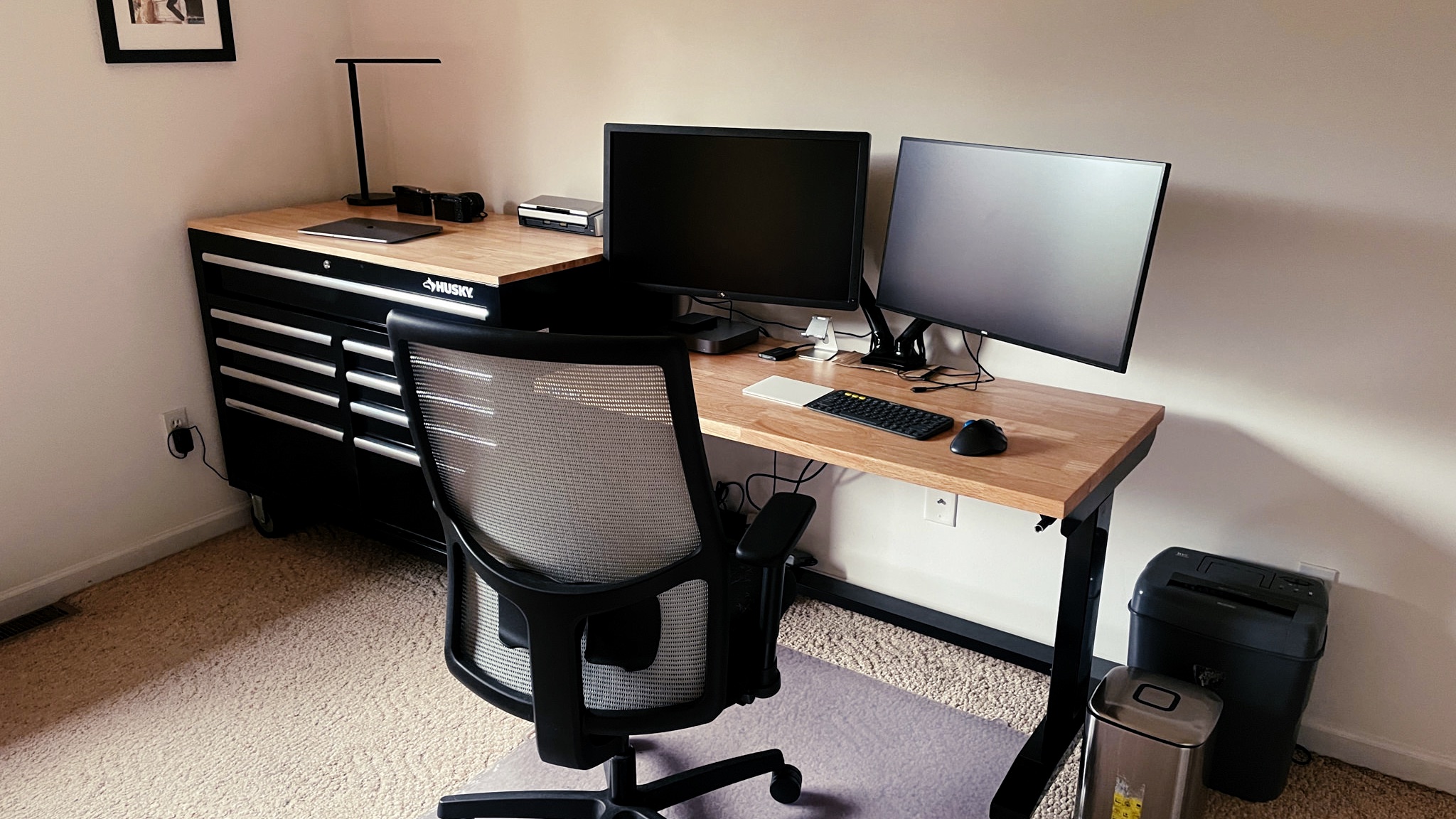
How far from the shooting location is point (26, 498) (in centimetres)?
270

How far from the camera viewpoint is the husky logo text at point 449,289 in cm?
234

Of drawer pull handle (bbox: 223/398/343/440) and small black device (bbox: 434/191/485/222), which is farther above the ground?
small black device (bbox: 434/191/485/222)

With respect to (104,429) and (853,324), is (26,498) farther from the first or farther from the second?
(853,324)

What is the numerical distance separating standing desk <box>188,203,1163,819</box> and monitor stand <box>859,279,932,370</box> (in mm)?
80

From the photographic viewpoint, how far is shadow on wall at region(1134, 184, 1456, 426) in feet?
6.24

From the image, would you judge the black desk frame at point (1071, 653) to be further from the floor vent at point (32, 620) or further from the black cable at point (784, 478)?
the floor vent at point (32, 620)

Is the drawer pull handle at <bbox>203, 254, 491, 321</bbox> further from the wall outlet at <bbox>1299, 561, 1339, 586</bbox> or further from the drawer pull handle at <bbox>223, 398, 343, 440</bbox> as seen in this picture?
the wall outlet at <bbox>1299, 561, 1339, 586</bbox>

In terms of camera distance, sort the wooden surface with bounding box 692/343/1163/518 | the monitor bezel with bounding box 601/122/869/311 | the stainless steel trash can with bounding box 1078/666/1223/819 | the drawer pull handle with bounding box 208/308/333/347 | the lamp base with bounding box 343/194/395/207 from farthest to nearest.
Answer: the lamp base with bounding box 343/194/395/207 < the drawer pull handle with bounding box 208/308/333/347 < the monitor bezel with bounding box 601/122/869/311 < the stainless steel trash can with bounding box 1078/666/1223/819 < the wooden surface with bounding box 692/343/1163/518

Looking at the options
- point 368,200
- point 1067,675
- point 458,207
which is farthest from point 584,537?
point 368,200

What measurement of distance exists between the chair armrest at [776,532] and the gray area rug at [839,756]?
75cm

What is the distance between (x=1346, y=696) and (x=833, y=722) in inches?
40.6

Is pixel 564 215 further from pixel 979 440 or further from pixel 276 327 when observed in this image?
pixel 979 440

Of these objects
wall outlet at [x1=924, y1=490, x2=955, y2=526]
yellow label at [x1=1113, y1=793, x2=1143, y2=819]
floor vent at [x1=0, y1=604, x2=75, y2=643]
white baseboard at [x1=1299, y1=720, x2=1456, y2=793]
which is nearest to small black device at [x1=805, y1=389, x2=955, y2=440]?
wall outlet at [x1=924, y1=490, x2=955, y2=526]

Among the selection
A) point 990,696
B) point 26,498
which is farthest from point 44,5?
point 990,696
